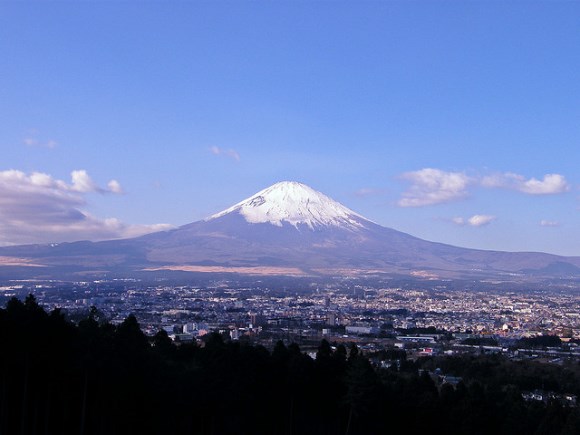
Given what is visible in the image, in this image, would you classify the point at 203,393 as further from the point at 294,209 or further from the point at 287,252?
the point at 294,209

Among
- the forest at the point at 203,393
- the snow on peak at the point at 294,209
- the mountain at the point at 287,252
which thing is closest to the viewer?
the forest at the point at 203,393

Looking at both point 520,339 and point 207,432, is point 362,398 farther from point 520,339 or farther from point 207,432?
point 520,339

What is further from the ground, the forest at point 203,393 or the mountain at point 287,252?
the mountain at point 287,252

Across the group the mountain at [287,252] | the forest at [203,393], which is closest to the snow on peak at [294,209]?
the mountain at [287,252]

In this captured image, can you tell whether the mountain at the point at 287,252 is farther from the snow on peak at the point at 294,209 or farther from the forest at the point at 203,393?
the forest at the point at 203,393

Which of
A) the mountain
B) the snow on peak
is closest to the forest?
the mountain

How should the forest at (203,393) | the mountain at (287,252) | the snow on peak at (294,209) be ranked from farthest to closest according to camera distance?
the snow on peak at (294,209) → the mountain at (287,252) → the forest at (203,393)

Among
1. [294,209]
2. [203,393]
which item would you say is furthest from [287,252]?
[203,393]
